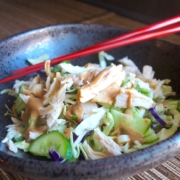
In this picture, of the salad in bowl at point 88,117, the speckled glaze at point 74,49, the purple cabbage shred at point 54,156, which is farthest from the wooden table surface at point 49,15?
the purple cabbage shred at point 54,156

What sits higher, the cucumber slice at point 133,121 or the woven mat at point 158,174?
the cucumber slice at point 133,121

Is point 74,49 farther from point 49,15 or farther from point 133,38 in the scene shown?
point 49,15

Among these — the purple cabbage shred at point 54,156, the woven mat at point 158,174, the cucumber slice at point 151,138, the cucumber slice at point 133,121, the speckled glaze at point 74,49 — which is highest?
the speckled glaze at point 74,49

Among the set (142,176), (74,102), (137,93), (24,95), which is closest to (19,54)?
(24,95)

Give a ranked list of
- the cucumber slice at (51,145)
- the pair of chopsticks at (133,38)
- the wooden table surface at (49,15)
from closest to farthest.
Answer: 1. the cucumber slice at (51,145)
2. the pair of chopsticks at (133,38)
3. the wooden table surface at (49,15)

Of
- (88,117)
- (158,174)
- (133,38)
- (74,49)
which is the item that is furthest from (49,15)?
(158,174)

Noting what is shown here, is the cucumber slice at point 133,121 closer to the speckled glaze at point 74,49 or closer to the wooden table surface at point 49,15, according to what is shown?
the speckled glaze at point 74,49
